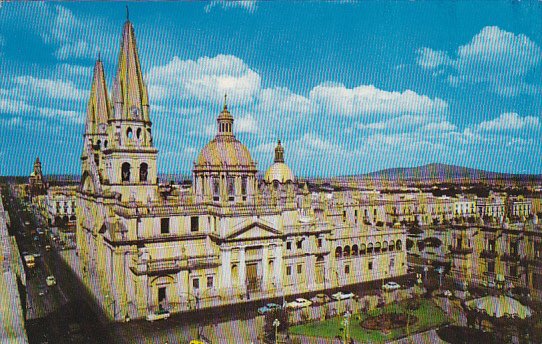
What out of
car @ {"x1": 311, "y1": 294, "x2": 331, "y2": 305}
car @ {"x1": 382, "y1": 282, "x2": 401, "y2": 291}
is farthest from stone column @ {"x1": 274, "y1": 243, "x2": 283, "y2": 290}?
car @ {"x1": 382, "y1": 282, "x2": 401, "y2": 291}

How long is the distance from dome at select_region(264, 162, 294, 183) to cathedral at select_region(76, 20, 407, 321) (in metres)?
6.07

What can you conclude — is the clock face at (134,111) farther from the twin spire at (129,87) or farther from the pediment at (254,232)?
the pediment at (254,232)

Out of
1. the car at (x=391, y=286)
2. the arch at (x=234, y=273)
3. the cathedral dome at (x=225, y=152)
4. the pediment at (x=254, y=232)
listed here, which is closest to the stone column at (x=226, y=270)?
the arch at (x=234, y=273)

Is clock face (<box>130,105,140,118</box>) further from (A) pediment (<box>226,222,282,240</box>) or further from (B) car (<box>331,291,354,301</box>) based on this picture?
(B) car (<box>331,291,354,301</box>)

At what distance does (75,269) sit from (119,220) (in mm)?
13954

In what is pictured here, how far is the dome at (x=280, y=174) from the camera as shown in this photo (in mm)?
49438

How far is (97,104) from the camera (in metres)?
46.3

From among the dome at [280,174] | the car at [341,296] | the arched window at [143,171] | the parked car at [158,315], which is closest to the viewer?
the parked car at [158,315]

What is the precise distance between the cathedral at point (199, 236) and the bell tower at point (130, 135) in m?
0.08

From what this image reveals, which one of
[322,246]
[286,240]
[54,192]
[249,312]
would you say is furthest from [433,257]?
[54,192]

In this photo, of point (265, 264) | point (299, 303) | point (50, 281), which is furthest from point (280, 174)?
point (50, 281)

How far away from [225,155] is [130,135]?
796 cm

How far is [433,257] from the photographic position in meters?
47.9

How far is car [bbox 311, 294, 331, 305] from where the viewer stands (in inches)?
1304
